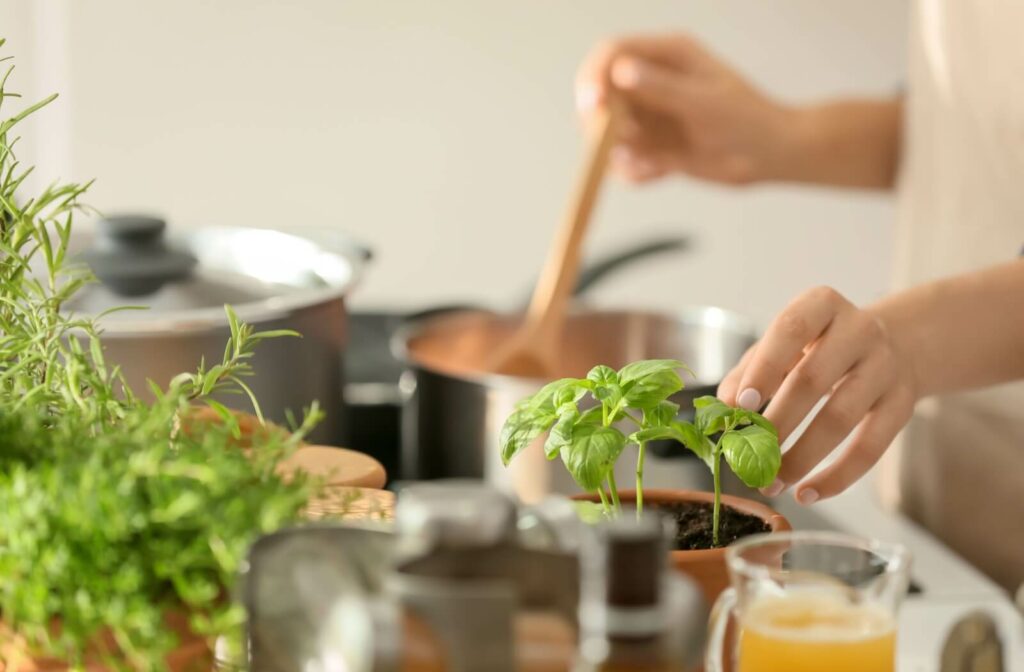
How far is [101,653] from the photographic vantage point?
0.35 meters

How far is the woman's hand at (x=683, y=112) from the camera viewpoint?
1.42 m

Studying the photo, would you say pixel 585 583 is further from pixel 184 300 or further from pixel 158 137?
pixel 158 137

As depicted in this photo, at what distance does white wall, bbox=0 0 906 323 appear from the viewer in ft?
7.95

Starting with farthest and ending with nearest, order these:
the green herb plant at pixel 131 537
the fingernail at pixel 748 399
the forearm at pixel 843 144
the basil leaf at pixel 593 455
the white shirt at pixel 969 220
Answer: the forearm at pixel 843 144 < the white shirt at pixel 969 220 < the fingernail at pixel 748 399 < the basil leaf at pixel 593 455 < the green herb plant at pixel 131 537

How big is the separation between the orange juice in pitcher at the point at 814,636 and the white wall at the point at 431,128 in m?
2.13

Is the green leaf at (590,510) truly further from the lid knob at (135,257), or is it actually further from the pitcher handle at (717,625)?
the lid knob at (135,257)

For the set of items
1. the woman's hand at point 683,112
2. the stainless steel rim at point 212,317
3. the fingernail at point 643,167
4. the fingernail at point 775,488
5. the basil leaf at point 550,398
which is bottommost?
the fingernail at point 775,488

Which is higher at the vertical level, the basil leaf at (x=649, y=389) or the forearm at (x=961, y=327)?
the basil leaf at (x=649, y=389)

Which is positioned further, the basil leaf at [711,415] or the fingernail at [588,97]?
the fingernail at [588,97]

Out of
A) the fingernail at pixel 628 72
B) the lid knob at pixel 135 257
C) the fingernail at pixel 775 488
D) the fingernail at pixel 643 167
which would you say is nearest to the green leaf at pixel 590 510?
the fingernail at pixel 775 488

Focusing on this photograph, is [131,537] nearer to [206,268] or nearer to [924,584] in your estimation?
[206,268]

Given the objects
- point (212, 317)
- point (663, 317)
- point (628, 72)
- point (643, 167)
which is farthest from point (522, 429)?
point (643, 167)

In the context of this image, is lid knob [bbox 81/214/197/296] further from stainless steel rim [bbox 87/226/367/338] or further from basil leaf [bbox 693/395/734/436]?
basil leaf [bbox 693/395/734/436]

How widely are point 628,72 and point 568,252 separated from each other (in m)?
0.27
